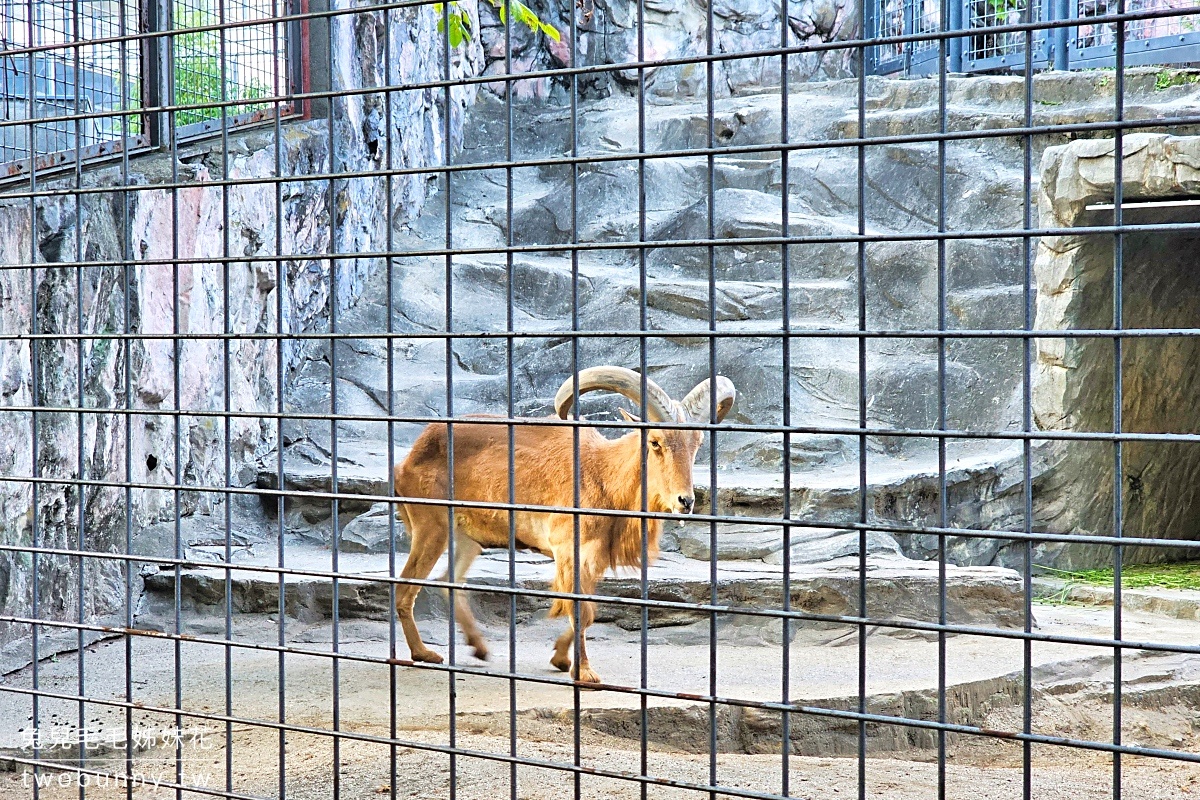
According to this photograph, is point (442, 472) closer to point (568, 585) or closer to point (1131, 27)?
point (568, 585)

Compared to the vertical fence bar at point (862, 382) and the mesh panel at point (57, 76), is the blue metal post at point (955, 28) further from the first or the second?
the vertical fence bar at point (862, 382)

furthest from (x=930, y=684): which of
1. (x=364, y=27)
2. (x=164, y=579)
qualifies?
(x=364, y=27)

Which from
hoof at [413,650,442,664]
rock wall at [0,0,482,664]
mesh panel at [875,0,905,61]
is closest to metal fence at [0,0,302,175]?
rock wall at [0,0,482,664]

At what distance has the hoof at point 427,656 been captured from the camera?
17.9 ft

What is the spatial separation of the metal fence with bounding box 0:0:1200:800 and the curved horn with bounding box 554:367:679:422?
73 mm

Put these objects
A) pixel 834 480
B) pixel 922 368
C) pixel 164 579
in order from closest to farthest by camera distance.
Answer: pixel 164 579
pixel 834 480
pixel 922 368

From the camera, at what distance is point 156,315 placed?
21.4ft

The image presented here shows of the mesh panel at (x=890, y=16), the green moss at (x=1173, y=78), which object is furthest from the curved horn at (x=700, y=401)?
the mesh panel at (x=890, y=16)

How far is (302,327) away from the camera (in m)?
8.19

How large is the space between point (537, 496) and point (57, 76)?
3.43 meters

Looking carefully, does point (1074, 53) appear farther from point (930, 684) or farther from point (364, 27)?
point (930, 684)

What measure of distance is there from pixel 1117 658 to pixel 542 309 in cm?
750

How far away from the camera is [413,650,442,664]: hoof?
17.9ft

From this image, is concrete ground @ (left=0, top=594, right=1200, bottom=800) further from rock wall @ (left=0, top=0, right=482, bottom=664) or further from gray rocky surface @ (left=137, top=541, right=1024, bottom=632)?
rock wall @ (left=0, top=0, right=482, bottom=664)
